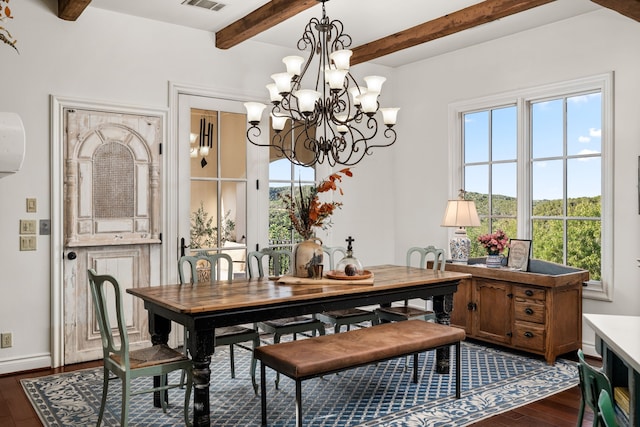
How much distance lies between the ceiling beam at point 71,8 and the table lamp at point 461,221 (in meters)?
3.56

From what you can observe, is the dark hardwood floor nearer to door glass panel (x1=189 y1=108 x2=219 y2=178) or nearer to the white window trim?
the white window trim

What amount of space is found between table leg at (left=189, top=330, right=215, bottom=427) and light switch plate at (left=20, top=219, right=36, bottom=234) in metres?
2.10

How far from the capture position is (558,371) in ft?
13.5

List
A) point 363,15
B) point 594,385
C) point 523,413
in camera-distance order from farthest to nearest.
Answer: point 363,15
point 523,413
point 594,385

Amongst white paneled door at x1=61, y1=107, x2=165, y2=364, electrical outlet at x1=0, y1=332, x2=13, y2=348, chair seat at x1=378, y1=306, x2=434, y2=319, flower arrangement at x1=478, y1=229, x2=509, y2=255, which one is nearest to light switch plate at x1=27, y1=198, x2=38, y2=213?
white paneled door at x1=61, y1=107, x2=165, y2=364

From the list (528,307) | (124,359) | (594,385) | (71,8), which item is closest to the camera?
(594,385)

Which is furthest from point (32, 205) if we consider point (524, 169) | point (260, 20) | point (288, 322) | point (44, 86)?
point (524, 169)

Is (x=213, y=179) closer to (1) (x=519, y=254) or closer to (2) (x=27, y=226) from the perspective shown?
(2) (x=27, y=226)

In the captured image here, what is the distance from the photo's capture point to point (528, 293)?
441 centimetres

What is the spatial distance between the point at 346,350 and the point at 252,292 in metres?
0.68

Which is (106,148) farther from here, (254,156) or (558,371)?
(558,371)

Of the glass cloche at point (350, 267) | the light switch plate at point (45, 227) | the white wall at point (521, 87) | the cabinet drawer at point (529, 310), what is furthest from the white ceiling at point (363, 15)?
the cabinet drawer at point (529, 310)

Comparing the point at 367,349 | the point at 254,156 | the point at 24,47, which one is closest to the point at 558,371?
the point at 367,349

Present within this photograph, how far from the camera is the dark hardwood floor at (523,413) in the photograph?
3.15 metres
